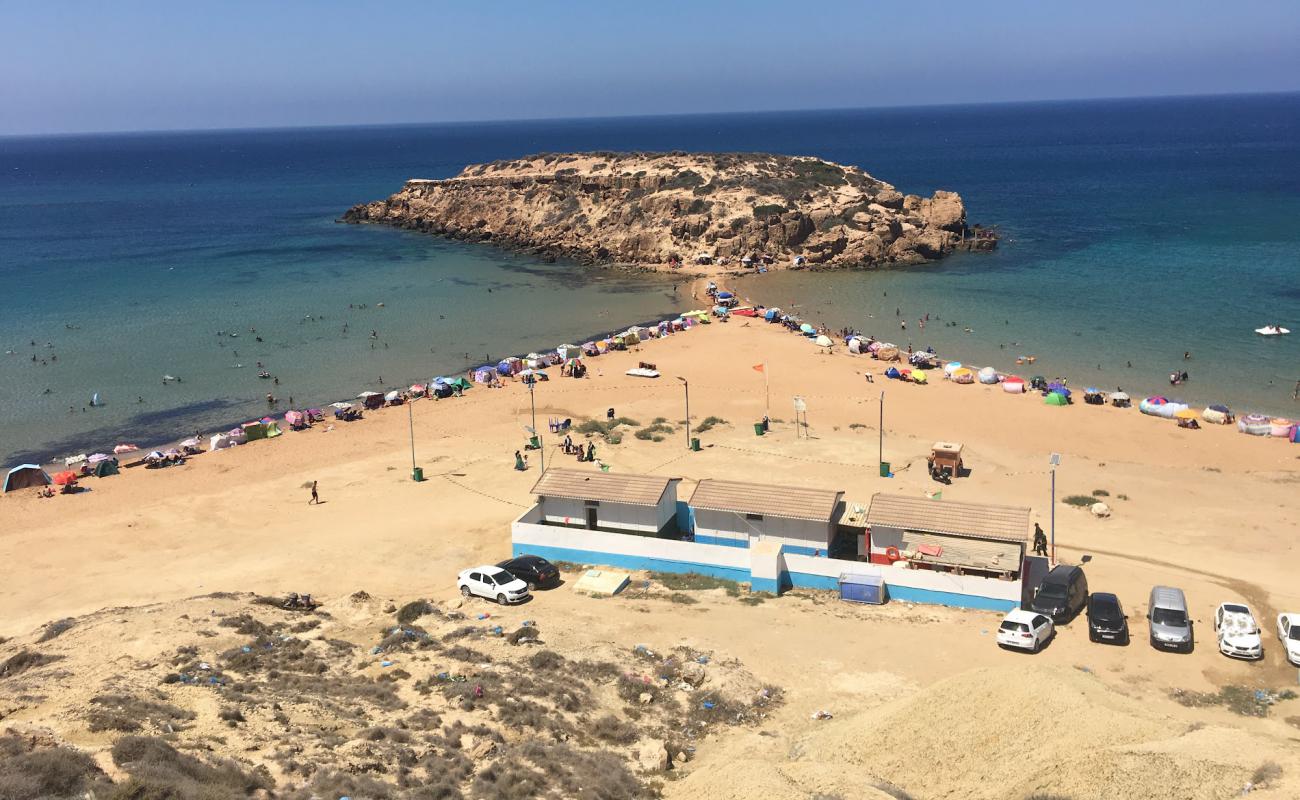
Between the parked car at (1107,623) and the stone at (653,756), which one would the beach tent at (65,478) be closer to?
the stone at (653,756)

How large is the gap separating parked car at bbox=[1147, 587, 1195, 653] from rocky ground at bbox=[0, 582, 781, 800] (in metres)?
9.09

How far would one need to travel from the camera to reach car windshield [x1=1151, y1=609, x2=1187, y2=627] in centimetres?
2156

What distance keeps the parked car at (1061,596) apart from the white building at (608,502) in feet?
33.9

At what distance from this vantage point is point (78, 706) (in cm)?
1559

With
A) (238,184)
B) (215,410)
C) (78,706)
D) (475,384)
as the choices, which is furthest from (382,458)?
(238,184)

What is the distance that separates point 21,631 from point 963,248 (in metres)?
73.6

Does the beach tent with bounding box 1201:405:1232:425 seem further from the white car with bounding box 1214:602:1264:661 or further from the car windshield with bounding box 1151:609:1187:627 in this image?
the car windshield with bounding box 1151:609:1187:627

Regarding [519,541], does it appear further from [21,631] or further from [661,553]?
[21,631]

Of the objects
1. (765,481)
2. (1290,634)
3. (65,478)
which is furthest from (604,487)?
(65,478)

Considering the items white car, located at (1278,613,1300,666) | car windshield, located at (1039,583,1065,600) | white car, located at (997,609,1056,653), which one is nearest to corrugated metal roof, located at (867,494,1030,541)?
car windshield, located at (1039,583,1065,600)

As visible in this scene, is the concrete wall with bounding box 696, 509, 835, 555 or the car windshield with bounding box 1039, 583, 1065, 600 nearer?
the car windshield with bounding box 1039, 583, 1065, 600

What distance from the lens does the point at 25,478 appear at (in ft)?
120

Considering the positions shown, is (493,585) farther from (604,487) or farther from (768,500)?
(768,500)

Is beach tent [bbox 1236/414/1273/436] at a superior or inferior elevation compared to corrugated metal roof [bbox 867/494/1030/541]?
inferior
